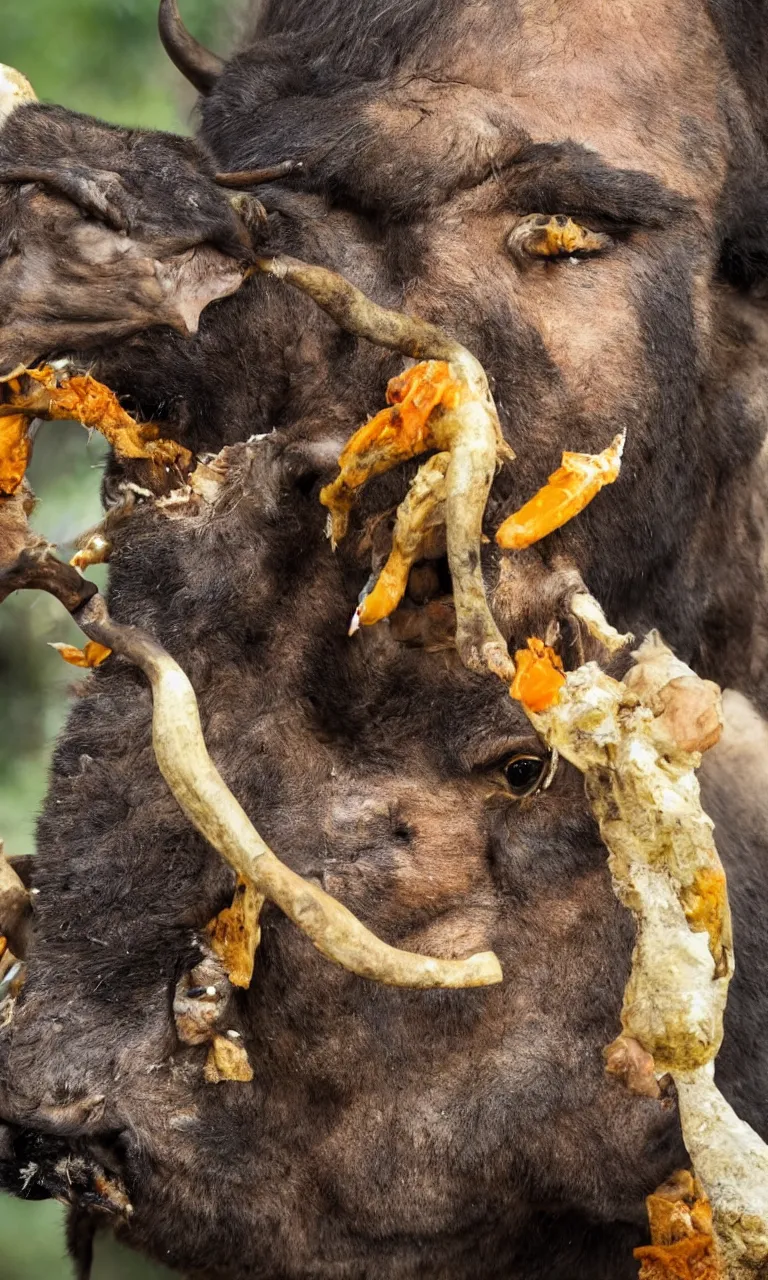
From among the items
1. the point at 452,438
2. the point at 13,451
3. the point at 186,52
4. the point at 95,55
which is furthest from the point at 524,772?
the point at 95,55

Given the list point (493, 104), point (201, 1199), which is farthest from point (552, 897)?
point (493, 104)

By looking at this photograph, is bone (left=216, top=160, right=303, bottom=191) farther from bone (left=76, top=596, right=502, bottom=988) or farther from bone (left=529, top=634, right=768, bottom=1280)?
bone (left=529, top=634, right=768, bottom=1280)

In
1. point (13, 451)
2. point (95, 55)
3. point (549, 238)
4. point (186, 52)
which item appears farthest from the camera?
point (95, 55)

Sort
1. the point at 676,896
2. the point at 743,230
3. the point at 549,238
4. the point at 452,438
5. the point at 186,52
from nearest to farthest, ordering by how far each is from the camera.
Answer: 1. the point at 676,896
2. the point at 452,438
3. the point at 549,238
4. the point at 743,230
5. the point at 186,52

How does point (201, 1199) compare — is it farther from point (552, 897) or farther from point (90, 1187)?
point (552, 897)

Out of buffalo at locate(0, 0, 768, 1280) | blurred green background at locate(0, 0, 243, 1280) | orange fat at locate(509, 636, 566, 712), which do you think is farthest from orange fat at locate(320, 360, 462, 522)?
blurred green background at locate(0, 0, 243, 1280)

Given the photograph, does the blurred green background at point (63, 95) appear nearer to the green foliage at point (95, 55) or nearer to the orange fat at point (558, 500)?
the green foliage at point (95, 55)

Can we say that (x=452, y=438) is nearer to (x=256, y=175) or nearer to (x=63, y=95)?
(x=256, y=175)
